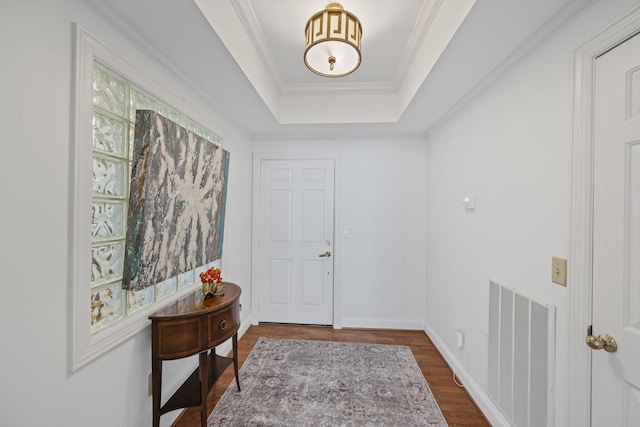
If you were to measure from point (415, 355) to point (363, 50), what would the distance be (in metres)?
2.87

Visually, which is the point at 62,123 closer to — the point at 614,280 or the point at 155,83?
the point at 155,83

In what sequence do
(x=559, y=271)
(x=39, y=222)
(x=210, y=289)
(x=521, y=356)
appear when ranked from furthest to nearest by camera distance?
1. (x=210, y=289)
2. (x=521, y=356)
3. (x=559, y=271)
4. (x=39, y=222)

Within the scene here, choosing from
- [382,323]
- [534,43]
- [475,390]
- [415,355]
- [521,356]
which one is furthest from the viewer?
[382,323]

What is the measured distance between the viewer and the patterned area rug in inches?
71.1

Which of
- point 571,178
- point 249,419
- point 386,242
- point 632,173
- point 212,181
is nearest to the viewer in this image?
point 632,173

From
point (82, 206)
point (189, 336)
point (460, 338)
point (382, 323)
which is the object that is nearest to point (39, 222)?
point (82, 206)

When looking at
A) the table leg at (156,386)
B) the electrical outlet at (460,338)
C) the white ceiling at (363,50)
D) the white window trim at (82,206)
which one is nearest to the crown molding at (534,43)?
the white ceiling at (363,50)

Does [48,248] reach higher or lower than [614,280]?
higher

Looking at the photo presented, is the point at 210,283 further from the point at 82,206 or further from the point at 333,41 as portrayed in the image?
the point at 333,41

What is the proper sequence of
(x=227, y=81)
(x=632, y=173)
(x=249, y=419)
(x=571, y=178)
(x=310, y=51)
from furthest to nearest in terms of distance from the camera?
(x=227, y=81) < (x=249, y=419) < (x=310, y=51) < (x=571, y=178) < (x=632, y=173)

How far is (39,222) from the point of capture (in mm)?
969

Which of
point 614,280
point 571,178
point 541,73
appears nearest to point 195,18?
point 541,73

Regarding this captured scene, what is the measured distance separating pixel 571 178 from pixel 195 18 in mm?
1953

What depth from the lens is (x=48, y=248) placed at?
1.00 metres
